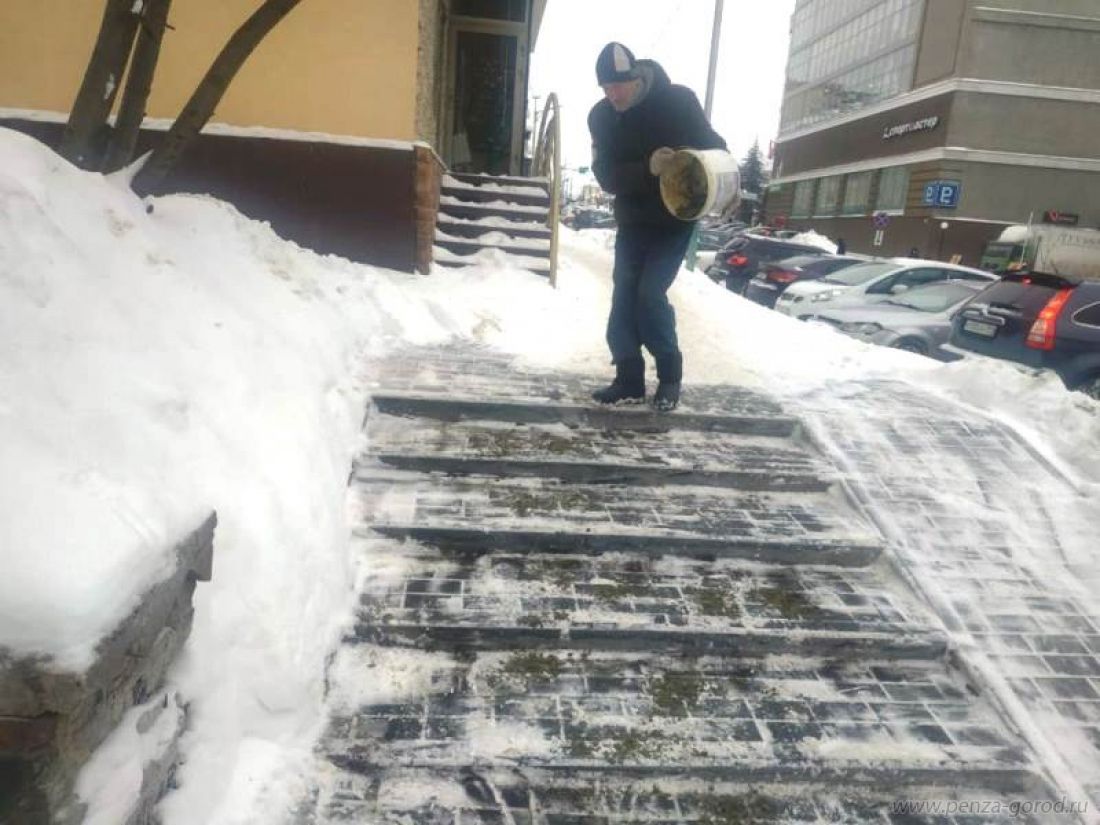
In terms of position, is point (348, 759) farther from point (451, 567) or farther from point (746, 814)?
point (746, 814)

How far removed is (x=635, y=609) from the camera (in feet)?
9.02

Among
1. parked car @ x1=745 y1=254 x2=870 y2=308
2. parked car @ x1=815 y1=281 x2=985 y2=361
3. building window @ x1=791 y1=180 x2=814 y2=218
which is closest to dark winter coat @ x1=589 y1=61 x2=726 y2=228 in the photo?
parked car @ x1=815 y1=281 x2=985 y2=361

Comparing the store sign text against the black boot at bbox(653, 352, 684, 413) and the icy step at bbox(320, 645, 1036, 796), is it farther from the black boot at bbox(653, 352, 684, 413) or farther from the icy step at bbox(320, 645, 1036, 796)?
the icy step at bbox(320, 645, 1036, 796)

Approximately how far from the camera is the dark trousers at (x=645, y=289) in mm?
3877

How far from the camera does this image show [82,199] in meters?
2.85

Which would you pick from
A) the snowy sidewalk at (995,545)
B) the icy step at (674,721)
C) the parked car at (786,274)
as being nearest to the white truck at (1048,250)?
the parked car at (786,274)

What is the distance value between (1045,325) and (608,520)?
193 inches

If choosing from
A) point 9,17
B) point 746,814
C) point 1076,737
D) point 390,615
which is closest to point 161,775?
point 390,615

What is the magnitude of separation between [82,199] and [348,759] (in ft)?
7.67

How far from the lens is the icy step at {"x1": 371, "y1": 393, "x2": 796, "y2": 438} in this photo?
12.7ft

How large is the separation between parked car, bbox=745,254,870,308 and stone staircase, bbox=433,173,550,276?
4846 millimetres

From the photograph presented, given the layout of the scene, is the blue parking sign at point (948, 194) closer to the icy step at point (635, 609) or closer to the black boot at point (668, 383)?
the black boot at point (668, 383)

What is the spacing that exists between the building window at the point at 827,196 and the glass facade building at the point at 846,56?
3318mm

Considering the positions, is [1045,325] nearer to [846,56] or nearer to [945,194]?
[945,194]
